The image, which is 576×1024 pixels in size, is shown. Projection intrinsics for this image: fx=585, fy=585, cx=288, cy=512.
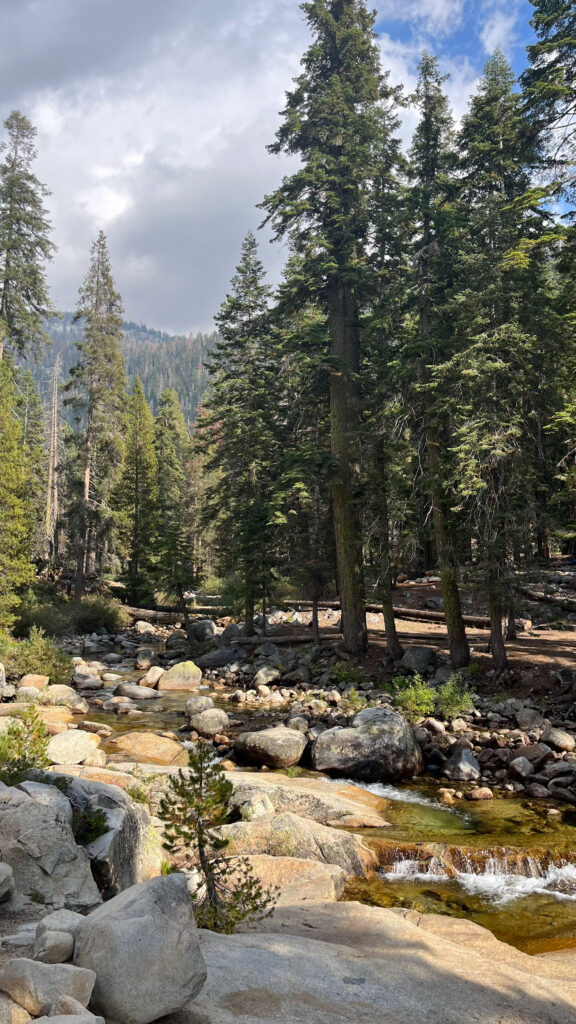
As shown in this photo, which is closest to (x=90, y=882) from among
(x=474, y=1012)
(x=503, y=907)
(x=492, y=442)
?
(x=474, y=1012)

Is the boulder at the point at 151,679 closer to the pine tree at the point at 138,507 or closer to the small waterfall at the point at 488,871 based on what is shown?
the small waterfall at the point at 488,871

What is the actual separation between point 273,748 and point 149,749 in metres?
2.70

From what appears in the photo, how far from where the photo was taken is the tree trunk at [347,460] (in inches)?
745

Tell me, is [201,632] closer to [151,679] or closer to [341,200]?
[151,679]

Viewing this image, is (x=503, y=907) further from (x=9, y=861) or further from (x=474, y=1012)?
(x=9, y=861)

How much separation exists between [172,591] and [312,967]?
24999 millimetres

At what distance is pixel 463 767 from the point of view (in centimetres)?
1176

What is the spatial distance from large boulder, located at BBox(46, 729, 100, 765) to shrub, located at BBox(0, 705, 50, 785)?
2.78 meters

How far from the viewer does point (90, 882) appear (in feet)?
18.1

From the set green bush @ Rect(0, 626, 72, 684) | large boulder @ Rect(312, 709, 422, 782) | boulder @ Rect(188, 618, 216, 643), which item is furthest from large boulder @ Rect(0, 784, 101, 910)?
boulder @ Rect(188, 618, 216, 643)

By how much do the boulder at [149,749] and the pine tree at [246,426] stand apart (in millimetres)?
9900

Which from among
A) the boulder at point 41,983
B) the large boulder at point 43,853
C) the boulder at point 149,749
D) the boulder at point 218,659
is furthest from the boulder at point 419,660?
the boulder at point 41,983

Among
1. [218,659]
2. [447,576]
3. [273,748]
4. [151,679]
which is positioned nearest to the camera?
[273,748]

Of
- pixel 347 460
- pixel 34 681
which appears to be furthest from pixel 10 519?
pixel 347 460
